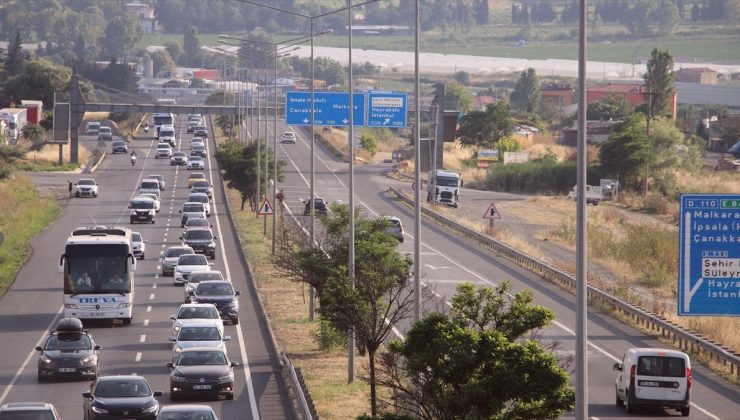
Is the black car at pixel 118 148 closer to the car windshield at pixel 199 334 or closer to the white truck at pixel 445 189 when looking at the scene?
the white truck at pixel 445 189

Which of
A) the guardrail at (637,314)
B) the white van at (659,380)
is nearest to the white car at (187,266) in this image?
the guardrail at (637,314)

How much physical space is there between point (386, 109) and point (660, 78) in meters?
74.8

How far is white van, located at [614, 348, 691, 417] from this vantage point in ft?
95.5

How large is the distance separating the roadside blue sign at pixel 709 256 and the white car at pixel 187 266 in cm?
2577

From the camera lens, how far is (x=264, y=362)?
36.1 meters

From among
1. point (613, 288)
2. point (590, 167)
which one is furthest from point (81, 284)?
point (590, 167)

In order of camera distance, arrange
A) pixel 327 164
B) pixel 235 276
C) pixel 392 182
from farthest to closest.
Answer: pixel 327 164
pixel 392 182
pixel 235 276

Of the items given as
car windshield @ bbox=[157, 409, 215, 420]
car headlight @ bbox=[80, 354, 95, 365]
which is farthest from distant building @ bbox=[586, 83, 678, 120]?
car windshield @ bbox=[157, 409, 215, 420]

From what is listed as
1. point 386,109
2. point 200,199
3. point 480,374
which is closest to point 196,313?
point 480,374

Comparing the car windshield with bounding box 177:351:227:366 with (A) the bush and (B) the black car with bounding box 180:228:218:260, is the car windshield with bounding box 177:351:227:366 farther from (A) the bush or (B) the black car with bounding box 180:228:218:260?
(A) the bush

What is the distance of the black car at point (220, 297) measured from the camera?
42.6 m

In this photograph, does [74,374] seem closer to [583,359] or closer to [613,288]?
[583,359]

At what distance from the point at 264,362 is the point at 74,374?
549 cm

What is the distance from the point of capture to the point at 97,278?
1639 inches
